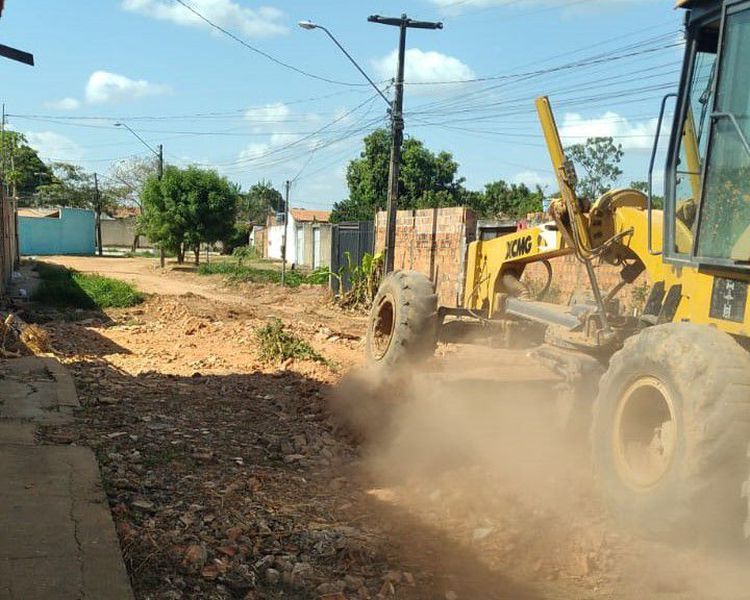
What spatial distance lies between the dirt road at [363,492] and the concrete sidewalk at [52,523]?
0.15 m

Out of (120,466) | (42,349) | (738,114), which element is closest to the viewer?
(738,114)

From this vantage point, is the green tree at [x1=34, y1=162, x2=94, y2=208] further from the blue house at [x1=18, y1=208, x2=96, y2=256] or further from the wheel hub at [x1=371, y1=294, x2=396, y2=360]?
the wheel hub at [x1=371, y1=294, x2=396, y2=360]

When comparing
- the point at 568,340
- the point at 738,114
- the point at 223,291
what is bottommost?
the point at 223,291

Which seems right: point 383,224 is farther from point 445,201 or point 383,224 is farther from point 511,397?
point 445,201

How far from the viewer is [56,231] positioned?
5075 cm

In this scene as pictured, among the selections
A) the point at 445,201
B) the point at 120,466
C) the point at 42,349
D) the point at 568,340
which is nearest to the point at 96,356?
the point at 42,349

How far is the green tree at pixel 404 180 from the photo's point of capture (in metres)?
41.6

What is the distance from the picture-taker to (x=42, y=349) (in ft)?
34.7

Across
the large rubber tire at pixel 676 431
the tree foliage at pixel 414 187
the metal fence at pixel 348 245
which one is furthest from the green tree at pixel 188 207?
the large rubber tire at pixel 676 431

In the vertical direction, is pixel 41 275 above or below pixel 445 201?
below

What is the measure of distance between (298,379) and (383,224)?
37.8ft

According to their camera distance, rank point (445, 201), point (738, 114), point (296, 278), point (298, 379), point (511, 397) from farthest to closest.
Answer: point (445, 201)
point (296, 278)
point (298, 379)
point (511, 397)
point (738, 114)

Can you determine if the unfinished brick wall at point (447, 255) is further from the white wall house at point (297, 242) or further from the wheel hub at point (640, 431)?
the white wall house at point (297, 242)

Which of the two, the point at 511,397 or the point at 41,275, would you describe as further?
the point at 41,275
